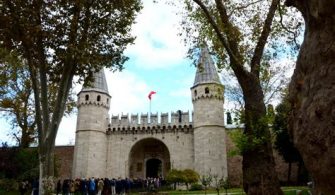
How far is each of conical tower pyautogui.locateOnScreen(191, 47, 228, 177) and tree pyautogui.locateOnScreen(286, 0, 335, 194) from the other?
81.0 ft

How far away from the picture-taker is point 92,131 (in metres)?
30.7

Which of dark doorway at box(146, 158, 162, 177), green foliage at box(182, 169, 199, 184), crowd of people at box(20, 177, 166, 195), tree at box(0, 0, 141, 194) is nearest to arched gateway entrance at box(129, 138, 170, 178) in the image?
dark doorway at box(146, 158, 162, 177)

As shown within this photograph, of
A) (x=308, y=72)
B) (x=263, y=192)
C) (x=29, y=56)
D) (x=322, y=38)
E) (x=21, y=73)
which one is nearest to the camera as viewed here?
(x=322, y=38)

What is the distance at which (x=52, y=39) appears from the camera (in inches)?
449

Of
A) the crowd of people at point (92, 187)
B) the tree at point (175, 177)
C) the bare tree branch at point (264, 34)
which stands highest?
the bare tree branch at point (264, 34)

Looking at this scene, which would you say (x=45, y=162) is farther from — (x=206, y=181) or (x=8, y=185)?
(x=8, y=185)

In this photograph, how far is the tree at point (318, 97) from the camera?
136 inches

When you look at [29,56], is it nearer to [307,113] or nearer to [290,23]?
[290,23]

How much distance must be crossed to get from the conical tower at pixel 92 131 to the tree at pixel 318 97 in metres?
26.8

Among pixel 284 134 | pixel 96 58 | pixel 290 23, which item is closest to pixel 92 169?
pixel 284 134

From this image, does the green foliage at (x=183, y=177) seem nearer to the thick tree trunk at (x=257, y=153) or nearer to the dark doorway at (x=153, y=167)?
the dark doorway at (x=153, y=167)

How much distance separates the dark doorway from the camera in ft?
112

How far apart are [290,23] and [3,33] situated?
29.8 feet

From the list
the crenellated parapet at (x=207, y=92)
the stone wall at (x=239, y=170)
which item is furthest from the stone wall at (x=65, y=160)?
the stone wall at (x=239, y=170)
